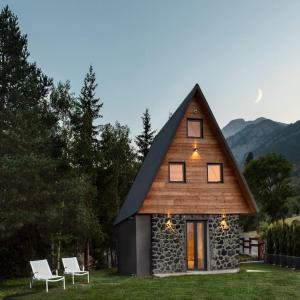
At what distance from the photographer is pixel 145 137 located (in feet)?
161

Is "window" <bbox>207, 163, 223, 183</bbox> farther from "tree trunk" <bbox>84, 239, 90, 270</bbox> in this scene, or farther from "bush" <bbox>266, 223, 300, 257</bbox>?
"tree trunk" <bbox>84, 239, 90, 270</bbox>

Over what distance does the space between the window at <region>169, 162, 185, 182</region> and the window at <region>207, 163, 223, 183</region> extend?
1.32m

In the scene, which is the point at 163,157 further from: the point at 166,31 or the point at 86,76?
the point at 86,76

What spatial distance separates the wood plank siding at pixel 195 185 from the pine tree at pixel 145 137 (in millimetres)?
25503

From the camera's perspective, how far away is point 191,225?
21797 mm

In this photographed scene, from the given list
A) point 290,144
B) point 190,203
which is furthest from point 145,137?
point 290,144

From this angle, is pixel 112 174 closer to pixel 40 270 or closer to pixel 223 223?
pixel 223 223

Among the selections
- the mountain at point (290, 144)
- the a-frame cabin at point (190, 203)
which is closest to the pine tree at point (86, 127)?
the a-frame cabin at point (190, 203)

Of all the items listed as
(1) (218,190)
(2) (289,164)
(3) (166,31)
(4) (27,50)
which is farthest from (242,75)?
(2) (289,164)

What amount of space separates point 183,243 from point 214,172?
3633mm

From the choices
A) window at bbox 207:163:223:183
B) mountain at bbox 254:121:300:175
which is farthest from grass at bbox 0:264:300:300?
mountain at bbox 254:121:300:175

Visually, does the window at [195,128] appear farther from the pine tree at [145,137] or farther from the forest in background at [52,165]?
the pine tree at [145,137]

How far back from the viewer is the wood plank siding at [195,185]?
2122cm

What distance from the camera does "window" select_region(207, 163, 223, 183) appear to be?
73.0ft
